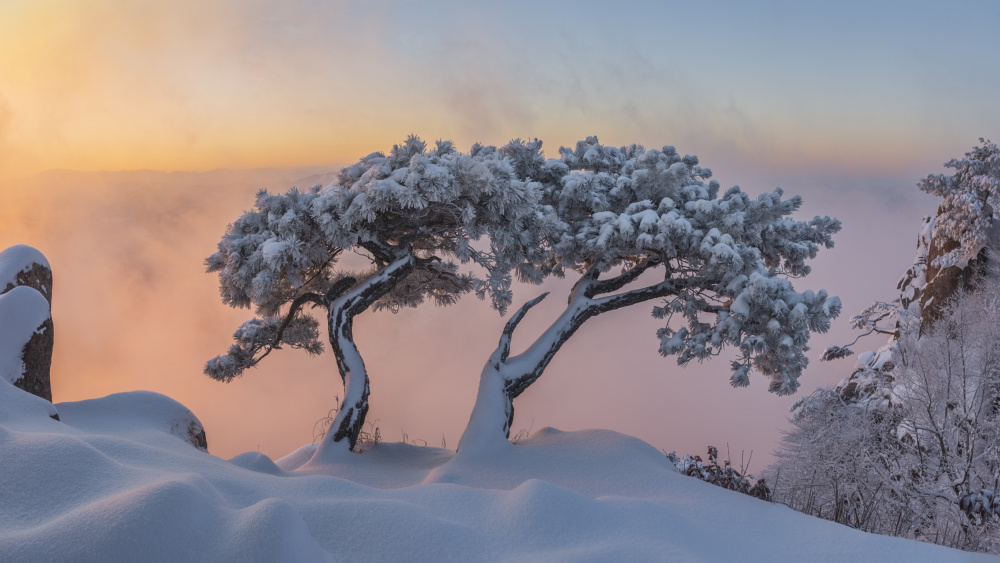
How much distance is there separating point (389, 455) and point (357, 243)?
3.34 metres

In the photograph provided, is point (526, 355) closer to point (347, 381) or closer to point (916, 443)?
point (347, 381)

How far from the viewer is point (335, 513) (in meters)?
5.23

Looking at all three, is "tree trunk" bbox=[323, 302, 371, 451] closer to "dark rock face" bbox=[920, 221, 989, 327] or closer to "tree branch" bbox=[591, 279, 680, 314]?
"tree branch" bbox=[591, 279, 680, 314]

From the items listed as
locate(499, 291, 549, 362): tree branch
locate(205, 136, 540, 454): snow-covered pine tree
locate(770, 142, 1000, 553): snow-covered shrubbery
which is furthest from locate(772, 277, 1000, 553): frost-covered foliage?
locate(205, 136, 540, 454): snow-covered pine tree

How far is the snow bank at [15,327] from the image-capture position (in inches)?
301

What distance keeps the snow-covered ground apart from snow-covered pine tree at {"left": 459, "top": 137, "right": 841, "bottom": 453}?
2.45 meters

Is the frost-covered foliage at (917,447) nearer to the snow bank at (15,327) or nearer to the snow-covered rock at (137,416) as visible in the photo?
the snow-covered rock at (137,416)

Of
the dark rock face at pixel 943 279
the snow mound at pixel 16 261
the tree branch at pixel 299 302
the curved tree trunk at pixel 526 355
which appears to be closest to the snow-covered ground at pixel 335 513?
the curved tree trunk at pixel 526 355

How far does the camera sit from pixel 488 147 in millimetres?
10523

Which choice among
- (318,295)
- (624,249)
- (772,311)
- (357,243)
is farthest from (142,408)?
(772,311)

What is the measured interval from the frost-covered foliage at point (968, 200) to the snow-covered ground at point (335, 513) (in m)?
11.7

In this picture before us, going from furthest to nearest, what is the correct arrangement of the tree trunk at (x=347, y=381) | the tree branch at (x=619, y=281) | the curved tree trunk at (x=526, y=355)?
the tree branch at (x=619, y=281)
the tree trunk at (x=347, y=381)
the curved tree trunk at (x=526, y=355)

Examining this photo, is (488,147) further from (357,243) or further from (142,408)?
(142,408)

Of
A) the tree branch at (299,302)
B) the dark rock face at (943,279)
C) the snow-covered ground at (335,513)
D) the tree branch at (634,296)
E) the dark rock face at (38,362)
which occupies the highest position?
the dark rock face at (943,279)
